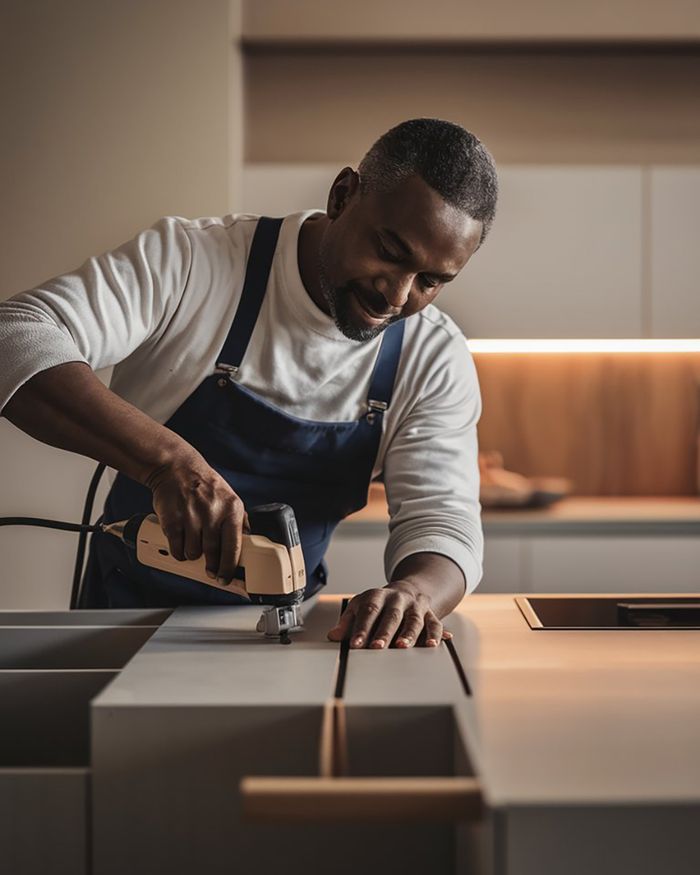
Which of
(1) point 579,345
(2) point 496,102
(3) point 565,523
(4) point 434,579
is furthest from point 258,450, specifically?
(2) point 496,102

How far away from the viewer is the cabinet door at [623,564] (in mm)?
2707

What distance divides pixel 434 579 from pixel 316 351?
40 cm

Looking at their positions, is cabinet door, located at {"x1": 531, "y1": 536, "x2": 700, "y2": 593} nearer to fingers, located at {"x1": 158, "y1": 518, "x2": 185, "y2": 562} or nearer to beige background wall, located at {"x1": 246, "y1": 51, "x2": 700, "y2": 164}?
beige background wall, located at {"x1": 246, "y1": 51, "x2": 700, "y2": 164}

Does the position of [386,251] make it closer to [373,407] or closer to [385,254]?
[385,254]

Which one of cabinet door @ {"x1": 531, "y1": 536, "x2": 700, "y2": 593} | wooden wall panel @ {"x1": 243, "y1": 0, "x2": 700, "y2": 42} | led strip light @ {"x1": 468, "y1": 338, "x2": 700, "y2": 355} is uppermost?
wooden wall panel @ {"x1": 243, "y1": 0, "x2": 700, "y2": 42}

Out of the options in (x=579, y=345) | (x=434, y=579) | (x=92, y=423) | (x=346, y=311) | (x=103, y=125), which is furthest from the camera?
(x=579, y=345)

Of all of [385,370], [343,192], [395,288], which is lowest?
[385,370]

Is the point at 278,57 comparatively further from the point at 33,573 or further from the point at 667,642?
the point at 667,642

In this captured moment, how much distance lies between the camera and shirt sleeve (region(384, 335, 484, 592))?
140cm

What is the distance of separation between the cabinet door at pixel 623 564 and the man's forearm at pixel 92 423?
173cm

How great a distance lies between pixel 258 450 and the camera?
58.8 inches

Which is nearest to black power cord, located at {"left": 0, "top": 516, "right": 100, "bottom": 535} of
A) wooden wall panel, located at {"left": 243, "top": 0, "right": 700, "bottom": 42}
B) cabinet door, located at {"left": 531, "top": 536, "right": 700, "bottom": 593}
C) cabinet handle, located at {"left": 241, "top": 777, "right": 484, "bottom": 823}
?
cabinet handle, located at {"left": 241, "top": 777, "right": 484, "bottom": 823}

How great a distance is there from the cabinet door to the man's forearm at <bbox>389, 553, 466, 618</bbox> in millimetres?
1407

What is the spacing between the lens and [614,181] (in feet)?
9.26
